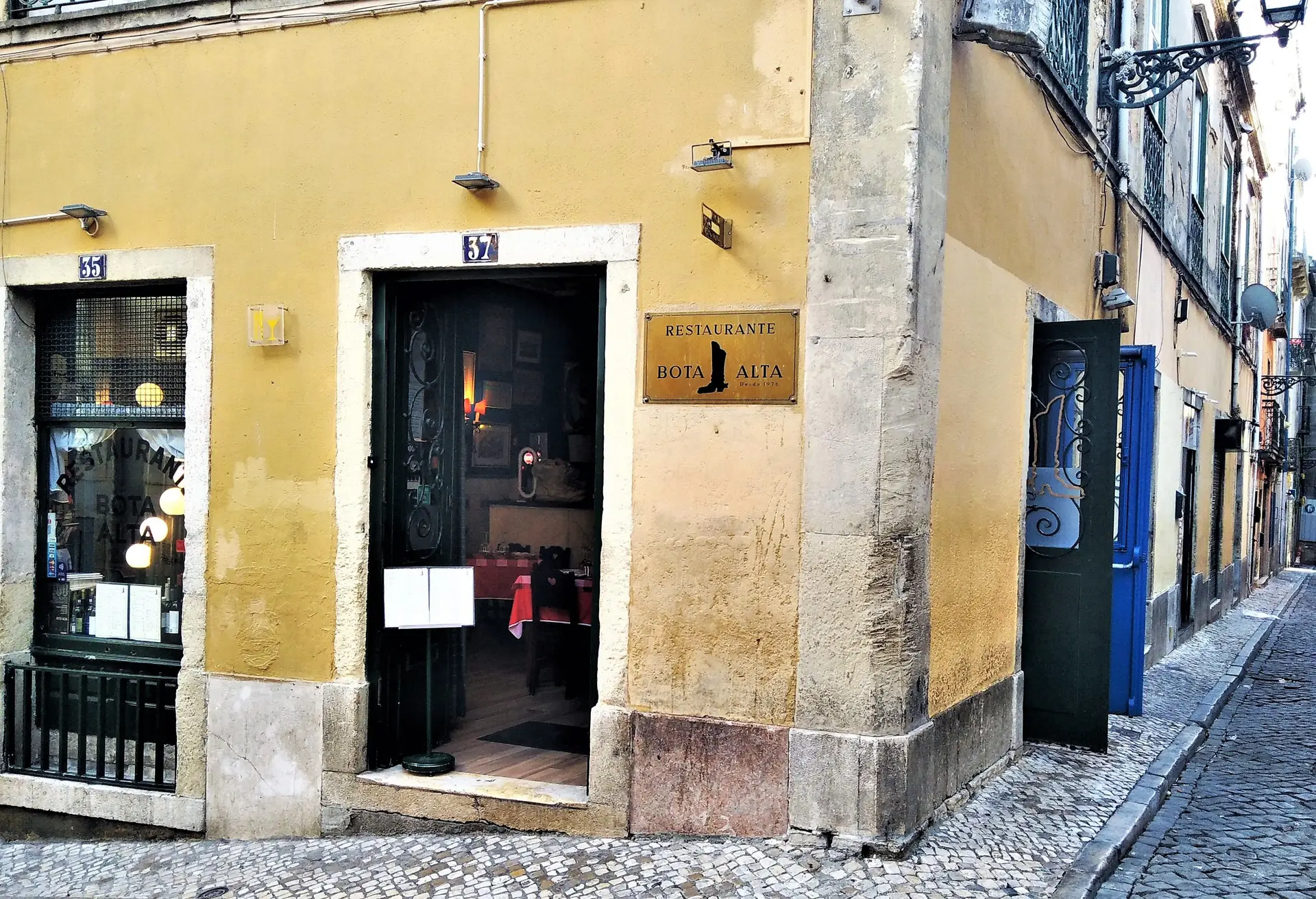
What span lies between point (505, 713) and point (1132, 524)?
4.85 meters

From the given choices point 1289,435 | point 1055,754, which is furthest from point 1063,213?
point 1289,435

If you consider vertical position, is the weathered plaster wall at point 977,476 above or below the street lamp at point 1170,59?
below

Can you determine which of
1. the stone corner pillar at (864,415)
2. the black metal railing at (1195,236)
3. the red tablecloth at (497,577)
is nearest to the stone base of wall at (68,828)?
the red tablecloth at (497,577)

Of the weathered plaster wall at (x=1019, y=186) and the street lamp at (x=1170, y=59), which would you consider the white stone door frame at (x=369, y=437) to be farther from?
the street lamp at (x=1170, y=59)

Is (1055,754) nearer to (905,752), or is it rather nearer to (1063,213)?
(905,752)

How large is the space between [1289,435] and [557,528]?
100ft

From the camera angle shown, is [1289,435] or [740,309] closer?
[740,309]

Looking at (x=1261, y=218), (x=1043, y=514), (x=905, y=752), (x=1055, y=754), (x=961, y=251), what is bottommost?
(x=1055, y=754)

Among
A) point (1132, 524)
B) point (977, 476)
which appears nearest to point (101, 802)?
point (977, 476)

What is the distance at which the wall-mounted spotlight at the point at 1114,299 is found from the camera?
29.6 feet

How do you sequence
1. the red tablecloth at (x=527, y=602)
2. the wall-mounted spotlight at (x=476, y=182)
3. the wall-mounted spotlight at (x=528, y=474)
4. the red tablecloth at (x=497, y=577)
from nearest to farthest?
the wall-mounted spotlight at (x=476, y=182), the red tablecloth at (x=527, y=602), the red tablecloth at (x=497, y=577), the wall-mounted spotlight at (x=528, y=474)

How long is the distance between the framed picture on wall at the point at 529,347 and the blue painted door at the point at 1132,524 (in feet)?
17.6

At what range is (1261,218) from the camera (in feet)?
68.9

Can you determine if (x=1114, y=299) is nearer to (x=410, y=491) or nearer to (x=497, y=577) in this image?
(x=497, y=577)
